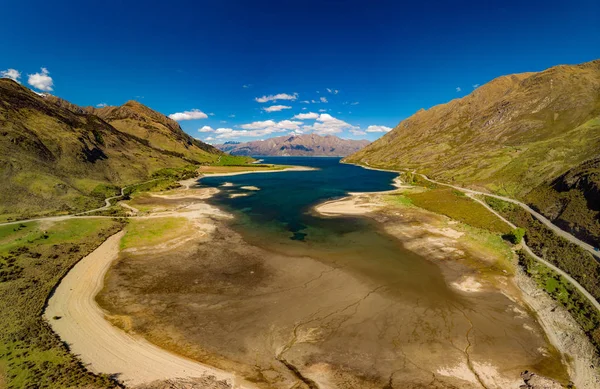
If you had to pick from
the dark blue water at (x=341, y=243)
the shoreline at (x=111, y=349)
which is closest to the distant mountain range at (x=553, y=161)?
the dark blue water at (x=341, y=243)

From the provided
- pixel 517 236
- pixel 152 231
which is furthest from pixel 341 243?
pixel 152 231

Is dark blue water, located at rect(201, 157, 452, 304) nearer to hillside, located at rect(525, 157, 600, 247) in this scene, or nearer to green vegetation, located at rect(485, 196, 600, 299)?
green vegetation, located at rect(485, 196, 600, 299)

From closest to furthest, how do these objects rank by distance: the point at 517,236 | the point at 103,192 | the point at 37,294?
the point at 37,294, the point at 517,236, the point at 103,192

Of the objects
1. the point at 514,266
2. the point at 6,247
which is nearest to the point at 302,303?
the point at 514,266

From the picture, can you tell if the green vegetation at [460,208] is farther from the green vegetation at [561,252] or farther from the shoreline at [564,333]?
the shoreline at [564,333]

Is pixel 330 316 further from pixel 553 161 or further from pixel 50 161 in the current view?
pixel 50 161

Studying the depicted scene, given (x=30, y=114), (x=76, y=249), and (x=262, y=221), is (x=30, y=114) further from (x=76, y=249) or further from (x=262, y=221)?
(x=262, y=221)
